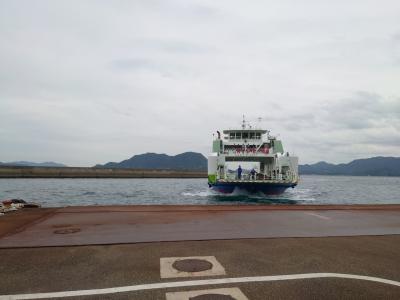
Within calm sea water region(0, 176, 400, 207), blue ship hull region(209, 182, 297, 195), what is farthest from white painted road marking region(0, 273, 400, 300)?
blue ship hull region(209, 182, 297, 195)

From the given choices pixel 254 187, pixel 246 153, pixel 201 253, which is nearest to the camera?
pixel 201 253

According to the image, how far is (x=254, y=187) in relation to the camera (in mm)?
29312

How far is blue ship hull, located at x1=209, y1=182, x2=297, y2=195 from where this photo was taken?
28.9 m

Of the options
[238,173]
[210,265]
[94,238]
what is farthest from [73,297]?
[238,173]

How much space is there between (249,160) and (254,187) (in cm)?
544

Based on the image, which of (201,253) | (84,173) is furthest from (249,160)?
(84,173)

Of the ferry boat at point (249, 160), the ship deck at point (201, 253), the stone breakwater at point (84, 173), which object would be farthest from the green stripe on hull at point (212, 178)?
the stone breakwater at point (84, 173)

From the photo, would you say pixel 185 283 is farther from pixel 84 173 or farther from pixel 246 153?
pixel 84 173

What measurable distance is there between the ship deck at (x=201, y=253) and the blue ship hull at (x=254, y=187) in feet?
65.1

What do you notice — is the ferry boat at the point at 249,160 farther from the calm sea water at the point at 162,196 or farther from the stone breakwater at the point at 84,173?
the stone breakwater at the point at 84,173

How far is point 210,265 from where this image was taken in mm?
4434

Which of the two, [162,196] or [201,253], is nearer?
[201,253]

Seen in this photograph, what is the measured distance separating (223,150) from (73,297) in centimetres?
2998

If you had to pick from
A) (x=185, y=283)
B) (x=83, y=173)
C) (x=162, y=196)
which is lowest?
(x=162, y=196)
